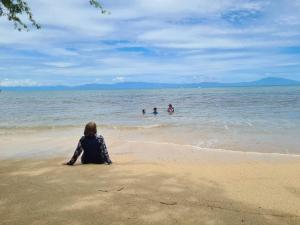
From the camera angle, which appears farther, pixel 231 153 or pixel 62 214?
pixel 231 153

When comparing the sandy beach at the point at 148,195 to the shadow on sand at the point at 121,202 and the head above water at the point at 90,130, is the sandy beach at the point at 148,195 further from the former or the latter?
the head above water at the point at 90,130

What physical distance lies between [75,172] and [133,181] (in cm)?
175

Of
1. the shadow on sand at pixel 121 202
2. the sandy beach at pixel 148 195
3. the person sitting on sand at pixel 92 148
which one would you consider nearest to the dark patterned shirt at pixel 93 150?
the person sitting on sand at pixel 92 148

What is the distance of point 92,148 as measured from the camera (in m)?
10.0

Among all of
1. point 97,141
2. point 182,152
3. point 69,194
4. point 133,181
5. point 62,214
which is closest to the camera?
point 62,214

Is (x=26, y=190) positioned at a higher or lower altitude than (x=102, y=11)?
lower

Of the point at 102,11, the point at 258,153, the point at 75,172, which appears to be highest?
Answer: the point at 102,11

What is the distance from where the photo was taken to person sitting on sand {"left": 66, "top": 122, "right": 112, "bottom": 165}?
995 centimetres

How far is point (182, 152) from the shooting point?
14008mm

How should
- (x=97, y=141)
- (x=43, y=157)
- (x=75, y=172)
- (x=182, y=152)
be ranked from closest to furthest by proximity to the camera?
(x=75, y=172), (x=97, y=141), (x=43, y=157), (x=182, y=152)

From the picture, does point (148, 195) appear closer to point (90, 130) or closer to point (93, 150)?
point (93, 150)

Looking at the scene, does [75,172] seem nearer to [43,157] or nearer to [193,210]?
[193,210]

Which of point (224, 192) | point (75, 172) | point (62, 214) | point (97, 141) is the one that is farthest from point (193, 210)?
point (97, 141)

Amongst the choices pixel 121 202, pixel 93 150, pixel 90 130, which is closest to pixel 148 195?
pixel 121 202
